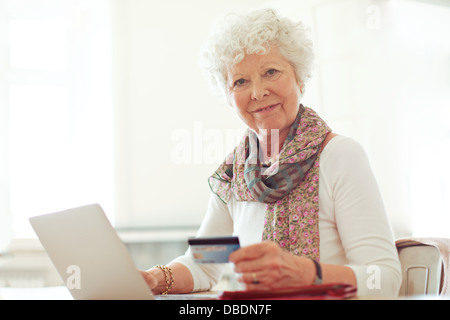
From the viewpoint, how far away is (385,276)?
985 millimetres

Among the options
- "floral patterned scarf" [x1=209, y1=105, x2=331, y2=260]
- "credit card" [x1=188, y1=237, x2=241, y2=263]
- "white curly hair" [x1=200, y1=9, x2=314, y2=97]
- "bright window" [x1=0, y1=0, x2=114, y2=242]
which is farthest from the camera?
"bright window" [x1=0, y1=0, x2=114, y2=242]

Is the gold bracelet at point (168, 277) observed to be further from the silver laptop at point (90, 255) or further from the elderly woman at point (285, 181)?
the silver laptop at point (90, 255)

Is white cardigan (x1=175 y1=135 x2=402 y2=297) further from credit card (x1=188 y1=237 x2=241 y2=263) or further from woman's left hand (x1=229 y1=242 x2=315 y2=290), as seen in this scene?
credit card (x1=188 y1=237 x2=241 y2=263)

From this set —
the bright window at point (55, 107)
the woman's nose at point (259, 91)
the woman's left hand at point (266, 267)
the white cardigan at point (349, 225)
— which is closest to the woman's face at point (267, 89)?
the woman's nose at point (259, 91)

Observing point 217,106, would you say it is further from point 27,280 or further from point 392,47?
point 27,280

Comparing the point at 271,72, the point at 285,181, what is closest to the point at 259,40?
the point at 271,72

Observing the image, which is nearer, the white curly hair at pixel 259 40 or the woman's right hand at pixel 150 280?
the woman's right hand at pixel 150 280

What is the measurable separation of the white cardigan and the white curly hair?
0.89 ft

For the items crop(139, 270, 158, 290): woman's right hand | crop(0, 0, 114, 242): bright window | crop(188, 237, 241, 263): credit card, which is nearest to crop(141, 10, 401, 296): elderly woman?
crop(139, 270, 158, 290): woman's right hand

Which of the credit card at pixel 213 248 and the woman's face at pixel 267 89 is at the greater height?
the woman's face at pixel 267 89

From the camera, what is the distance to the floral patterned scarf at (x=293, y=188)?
1166 mm

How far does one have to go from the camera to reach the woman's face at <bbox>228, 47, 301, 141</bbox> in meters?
1.32

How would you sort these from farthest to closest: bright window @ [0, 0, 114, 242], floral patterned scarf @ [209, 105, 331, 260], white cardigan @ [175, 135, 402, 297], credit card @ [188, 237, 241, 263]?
bright window @ [0, 0, 114, 242], floral patterned scarf @ [209, 105, 331, 260], white cardigan @ [175, 135, 402, 297], credit card @ [188, 237, 241, 263]
